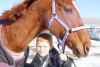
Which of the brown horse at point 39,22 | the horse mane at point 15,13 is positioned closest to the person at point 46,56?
the brown horse at point 39,22

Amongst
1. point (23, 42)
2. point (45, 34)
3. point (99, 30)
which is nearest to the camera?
point (23, 42)

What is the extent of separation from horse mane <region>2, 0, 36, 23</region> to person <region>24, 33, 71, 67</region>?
41 cm

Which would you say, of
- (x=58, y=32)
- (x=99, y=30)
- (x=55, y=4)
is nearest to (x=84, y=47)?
(x=58, y=32)

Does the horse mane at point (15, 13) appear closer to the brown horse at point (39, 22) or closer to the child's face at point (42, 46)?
the brown horse at point (39, 22)

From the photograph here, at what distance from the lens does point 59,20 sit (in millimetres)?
3955

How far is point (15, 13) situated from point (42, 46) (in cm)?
58

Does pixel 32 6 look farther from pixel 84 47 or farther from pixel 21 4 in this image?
pixel 84 47

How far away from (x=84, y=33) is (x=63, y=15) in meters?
0.34

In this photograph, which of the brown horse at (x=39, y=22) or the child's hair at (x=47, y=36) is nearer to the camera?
the brown horse at (x=39, y=22)

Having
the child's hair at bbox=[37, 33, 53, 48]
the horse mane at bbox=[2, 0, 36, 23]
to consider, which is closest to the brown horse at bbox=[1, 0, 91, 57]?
the horse mane at bbox=[2, 0, 36, 23]

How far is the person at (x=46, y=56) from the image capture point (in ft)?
13.0

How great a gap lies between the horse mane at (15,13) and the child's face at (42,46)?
438mm

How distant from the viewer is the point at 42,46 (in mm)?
4094

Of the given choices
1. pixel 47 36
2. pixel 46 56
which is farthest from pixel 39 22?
pixel 46 56
